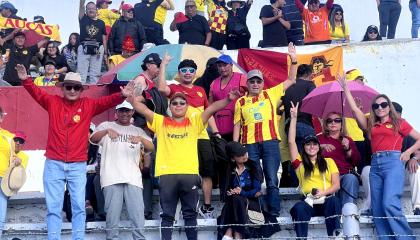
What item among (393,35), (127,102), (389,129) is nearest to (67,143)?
(127,102)

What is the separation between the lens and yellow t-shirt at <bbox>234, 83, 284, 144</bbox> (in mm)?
11555

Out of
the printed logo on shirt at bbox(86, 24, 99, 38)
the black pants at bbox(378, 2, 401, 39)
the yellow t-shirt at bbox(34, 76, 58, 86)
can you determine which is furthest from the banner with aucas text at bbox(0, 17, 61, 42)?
the black pants at bbox(378, 2, 401, 39)

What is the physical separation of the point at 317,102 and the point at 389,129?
1888 mm

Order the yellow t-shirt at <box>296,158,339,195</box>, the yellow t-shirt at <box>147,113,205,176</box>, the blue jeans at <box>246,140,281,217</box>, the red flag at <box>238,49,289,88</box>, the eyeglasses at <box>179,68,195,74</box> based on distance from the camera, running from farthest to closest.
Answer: the red flag at <box>238,49,289,88</box>
the eyeglasses at <box>179,68,195,74</box>
the blue jeans at <box>246,140,281,217</box>
the yellow t-shirt at <box>296,158,339,195</box>
the yellow t-shirt at <box>147,113,205,176</box>

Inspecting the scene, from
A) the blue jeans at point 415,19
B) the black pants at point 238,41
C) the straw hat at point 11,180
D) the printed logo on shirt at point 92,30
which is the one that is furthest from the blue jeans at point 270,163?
the blue jeans at point 415,19

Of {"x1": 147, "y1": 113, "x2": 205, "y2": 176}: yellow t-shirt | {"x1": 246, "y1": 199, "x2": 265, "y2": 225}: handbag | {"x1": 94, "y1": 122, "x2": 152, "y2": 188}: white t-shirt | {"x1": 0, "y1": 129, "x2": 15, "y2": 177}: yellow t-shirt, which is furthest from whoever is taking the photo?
{"x1": 0, "y1": 129, "x2": 15, "y2": 177}: yellow t-shirt

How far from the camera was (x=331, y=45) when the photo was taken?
17656 millimetres

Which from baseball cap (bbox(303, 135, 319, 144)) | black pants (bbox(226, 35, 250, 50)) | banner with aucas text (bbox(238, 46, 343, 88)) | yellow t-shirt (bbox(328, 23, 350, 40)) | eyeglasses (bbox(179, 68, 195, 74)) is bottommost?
baseball cap (bbox(303, 135, 319, 144))

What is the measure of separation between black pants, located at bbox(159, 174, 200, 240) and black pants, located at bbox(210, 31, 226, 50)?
7448 millimetres

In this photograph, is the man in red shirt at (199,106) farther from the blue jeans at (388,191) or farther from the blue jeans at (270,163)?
the blue jeans at (388,191)

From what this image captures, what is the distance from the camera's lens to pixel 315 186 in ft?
36.2

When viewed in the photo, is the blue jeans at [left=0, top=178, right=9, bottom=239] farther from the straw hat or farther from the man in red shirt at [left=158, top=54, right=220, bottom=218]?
the man in red shirt at [left=158, top=54, right=220, bottom=218]

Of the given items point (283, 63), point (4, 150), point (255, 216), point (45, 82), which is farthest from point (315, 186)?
point (45, 82)

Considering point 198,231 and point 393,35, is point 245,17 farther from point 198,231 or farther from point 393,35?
point 198,231
